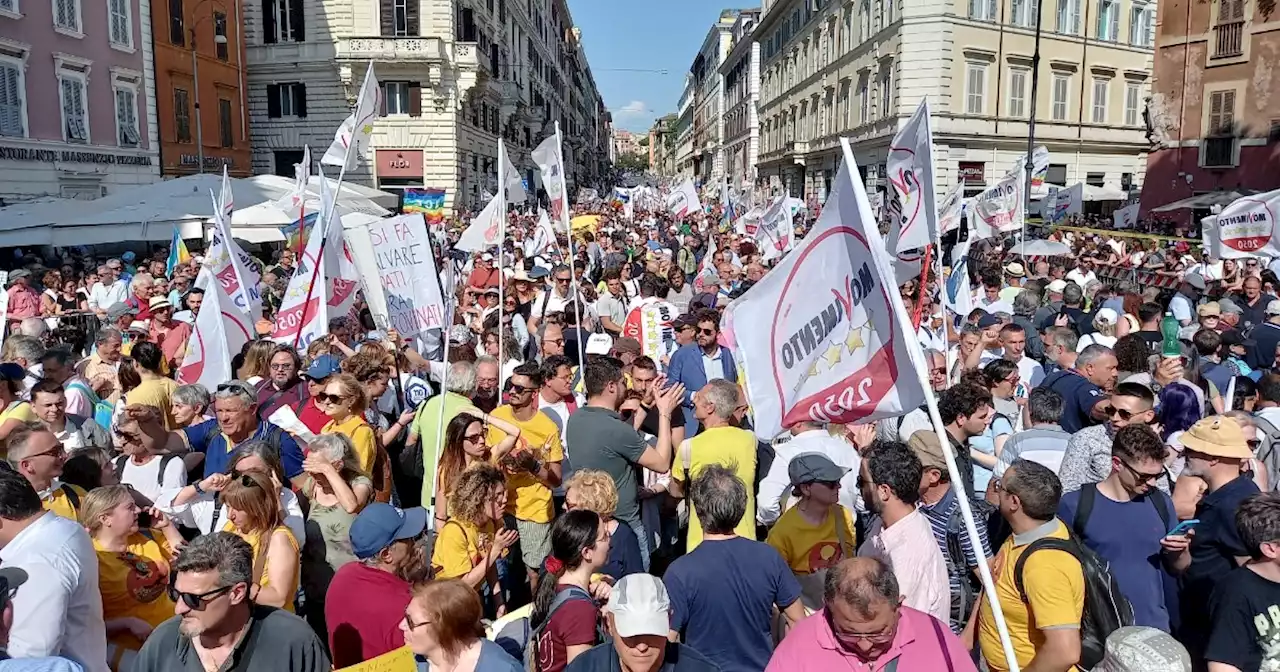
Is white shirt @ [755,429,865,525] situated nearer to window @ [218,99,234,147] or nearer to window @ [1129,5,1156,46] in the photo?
window @ [218,99,234,147]

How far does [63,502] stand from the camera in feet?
13.5

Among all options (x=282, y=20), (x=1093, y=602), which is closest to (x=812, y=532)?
(x=1093, y=602)

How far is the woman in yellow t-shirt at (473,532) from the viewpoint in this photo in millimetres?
4246

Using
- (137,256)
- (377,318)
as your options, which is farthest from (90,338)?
(137,256)

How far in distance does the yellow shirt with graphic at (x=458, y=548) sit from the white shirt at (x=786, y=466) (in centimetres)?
154

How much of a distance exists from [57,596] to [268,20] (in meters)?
39.3

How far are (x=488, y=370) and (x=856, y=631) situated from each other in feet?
13.5

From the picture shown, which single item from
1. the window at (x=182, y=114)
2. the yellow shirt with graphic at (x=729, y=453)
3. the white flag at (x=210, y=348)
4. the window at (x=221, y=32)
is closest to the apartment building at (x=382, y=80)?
the window at (x=221, y=32)

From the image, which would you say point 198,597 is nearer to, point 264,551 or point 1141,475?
point 264,551

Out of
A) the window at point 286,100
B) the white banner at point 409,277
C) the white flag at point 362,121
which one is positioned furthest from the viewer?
the window at point 286,100

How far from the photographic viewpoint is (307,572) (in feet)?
14.3

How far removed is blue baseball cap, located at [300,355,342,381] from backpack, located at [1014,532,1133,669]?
13.0 ft

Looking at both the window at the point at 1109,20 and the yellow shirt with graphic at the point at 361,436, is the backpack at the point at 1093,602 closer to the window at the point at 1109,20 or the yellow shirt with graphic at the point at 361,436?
the yellow shirt with graphic at the point at 361,436

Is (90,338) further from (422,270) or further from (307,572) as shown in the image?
(307,572)
